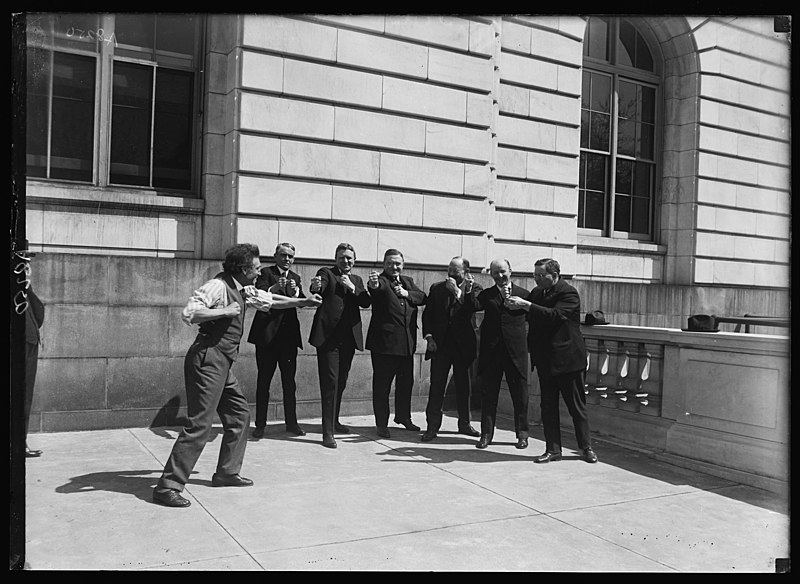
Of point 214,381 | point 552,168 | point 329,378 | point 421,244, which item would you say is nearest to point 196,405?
point 214,381

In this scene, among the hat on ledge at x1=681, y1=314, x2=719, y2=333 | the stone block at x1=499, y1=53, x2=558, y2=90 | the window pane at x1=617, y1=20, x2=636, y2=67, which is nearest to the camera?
the hat on ledge at x1=681, y1=314, x2=719, y2=333

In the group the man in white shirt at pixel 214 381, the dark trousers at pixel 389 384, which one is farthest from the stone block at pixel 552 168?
the man in white shirt at pixel 214 381

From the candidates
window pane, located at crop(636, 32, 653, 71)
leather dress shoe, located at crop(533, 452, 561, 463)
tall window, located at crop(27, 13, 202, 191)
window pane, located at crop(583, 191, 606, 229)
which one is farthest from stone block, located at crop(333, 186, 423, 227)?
window pane, located at crop(636, 32, 653, 71)

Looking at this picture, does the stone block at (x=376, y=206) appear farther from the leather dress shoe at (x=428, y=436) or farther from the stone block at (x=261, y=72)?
the leather dress shoe at (x=428, y=436)

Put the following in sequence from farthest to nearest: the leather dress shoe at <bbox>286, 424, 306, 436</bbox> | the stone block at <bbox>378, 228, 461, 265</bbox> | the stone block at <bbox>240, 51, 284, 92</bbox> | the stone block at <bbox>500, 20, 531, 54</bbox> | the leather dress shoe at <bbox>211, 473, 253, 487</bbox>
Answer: the stone block at <bbox>500, 20, 531, 54</bbox>
the stone block at <bbox>378, 228, 461, 265</bbox>
the stone block at <bbox>240, 51, 284, 92</bbox>
the leather dress shoe at <bbox>286, 424, 306, 436</bbox>
the leather dress shoe at <bbox>211, 473, 253, 487</bbox>

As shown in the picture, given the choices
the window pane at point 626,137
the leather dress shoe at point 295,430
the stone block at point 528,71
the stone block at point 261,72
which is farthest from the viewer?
the window pane at point 626,137

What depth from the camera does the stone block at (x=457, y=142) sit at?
35.3 feet

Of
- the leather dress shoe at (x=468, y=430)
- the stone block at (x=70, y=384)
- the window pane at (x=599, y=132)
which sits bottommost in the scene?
the leather dress shoe at (x=468, y=430)

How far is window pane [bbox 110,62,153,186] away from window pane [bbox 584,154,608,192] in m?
8.32

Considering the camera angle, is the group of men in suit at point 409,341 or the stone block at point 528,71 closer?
the group of men in suit at point 409,341

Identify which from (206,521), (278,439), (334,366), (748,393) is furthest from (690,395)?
(206,521)

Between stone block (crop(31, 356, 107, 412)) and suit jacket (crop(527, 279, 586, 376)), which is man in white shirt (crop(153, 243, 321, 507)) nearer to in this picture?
stone block (crop(31, 356, 107, 412))

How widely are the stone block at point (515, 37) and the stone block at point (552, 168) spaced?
173 cm

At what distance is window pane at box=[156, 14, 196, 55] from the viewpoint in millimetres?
9789
